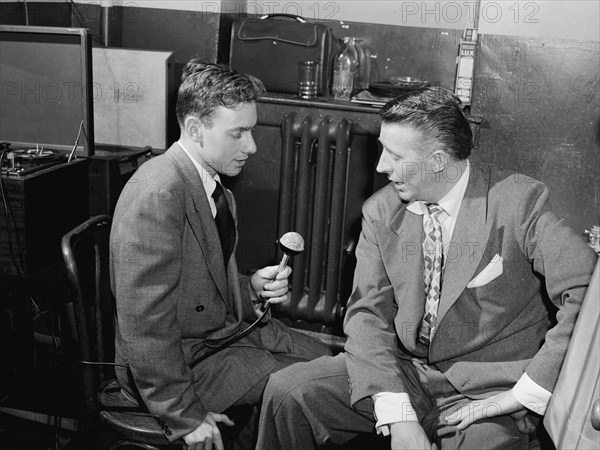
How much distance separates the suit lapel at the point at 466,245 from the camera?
80.5 inches

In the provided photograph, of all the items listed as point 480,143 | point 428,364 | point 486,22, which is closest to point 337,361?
point 428,364

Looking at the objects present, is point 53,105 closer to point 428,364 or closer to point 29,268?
point 29,268

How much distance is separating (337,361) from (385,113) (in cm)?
71

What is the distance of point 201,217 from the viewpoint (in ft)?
6.86

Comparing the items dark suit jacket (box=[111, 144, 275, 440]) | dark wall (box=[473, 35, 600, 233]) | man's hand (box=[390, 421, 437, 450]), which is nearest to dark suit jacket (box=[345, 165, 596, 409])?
man's hand (box=[390, 421, 437, 450])

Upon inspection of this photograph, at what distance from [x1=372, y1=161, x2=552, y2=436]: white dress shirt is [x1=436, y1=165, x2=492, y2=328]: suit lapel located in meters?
0.04

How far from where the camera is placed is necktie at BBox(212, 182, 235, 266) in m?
2.27

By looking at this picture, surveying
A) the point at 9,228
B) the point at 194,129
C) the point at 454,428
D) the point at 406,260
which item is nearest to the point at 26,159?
the point at 9,228

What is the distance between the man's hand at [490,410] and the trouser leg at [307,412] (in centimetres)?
25

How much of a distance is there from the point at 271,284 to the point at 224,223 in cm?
23

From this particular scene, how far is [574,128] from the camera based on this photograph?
3.22 meters

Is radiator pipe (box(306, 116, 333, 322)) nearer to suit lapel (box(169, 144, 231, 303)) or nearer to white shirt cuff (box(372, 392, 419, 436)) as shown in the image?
suit lapel (box(169, 144, 231, 303))

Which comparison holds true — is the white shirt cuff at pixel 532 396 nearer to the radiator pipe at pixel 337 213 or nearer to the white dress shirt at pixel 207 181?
the white dress shirt at pixel 207 181

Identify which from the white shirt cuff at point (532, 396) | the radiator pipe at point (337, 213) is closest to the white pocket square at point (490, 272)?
the white shirt cuff at point (532, 396)
